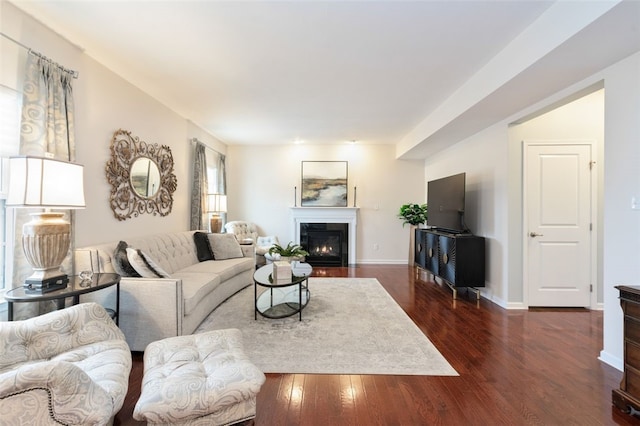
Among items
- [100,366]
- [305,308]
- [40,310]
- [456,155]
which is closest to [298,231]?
[305,308]

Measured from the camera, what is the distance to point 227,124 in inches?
194

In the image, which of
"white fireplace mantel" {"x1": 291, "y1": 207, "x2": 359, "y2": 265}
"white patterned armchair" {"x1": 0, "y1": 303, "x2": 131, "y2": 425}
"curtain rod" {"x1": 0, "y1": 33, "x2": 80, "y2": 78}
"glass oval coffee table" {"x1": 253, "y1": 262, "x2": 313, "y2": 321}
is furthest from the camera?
"white fireplace mantel" {"x1": 291, "y1": 207, "x2": 359, "y2": 265}

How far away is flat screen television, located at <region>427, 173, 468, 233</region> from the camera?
411 cm

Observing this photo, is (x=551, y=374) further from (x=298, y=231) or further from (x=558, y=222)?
(x=298, y=231)

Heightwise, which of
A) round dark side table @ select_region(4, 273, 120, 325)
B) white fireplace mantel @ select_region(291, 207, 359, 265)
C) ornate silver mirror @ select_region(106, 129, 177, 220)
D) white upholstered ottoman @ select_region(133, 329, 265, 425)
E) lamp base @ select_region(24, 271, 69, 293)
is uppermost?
ornate silver mirror @ select_region(106, 129, 177, 220)

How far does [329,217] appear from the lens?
6.29 meters

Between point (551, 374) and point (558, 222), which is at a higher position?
point (558, 222)

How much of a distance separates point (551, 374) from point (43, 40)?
15.9ft

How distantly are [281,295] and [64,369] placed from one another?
272 centimetres

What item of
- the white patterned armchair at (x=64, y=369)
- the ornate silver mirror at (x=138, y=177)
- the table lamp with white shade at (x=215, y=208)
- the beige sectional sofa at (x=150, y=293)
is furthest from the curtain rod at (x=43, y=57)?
the table lamp with white shade at (x=215, y=208)

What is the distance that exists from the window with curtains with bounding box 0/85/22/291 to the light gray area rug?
1570mm

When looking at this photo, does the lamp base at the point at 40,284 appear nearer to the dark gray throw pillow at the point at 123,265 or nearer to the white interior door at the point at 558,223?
the dark gray throw pillow at the point at 123,265

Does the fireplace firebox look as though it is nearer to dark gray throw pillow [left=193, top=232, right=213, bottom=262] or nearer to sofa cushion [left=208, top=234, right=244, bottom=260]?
sofa cushion [left=208, top=234, right=244, bottom=260]

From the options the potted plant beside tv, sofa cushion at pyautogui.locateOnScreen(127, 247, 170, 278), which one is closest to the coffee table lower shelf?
sofa cushion at pyautogui.locateOnScreen(127, 247, 170, 278)
